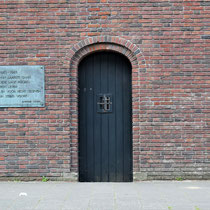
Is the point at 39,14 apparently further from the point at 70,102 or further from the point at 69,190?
the point at 69,190

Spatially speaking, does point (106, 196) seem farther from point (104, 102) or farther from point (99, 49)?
point (99, 49)

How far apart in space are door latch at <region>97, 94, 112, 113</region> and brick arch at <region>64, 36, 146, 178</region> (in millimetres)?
524

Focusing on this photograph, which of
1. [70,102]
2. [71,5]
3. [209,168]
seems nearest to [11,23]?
[71,5]

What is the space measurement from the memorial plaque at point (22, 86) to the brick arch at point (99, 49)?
0.64 metres

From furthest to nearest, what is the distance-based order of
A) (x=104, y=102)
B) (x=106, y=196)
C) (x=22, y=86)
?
(x=104, y=102)
(x=22, y=86)
(x=106, y=196)

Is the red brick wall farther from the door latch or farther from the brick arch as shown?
the door latch

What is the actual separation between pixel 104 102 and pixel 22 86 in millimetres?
1742

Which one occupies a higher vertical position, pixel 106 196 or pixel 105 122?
pixel 105 122

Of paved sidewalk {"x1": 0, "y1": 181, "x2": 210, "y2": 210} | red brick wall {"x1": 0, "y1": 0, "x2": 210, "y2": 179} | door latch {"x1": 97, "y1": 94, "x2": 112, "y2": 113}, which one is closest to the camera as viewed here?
paved sidewalk {"x1": 0, "y1": 181, "x2": 210, "y2": 210}

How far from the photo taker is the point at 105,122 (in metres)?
7.13

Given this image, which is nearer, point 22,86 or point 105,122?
point 22,86

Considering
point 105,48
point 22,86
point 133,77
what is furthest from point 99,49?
point 22,86

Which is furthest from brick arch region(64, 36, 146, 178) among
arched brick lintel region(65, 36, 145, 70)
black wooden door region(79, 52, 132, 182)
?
black wooden door region(79, 52, 132, 182)

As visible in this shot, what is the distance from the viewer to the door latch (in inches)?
279
